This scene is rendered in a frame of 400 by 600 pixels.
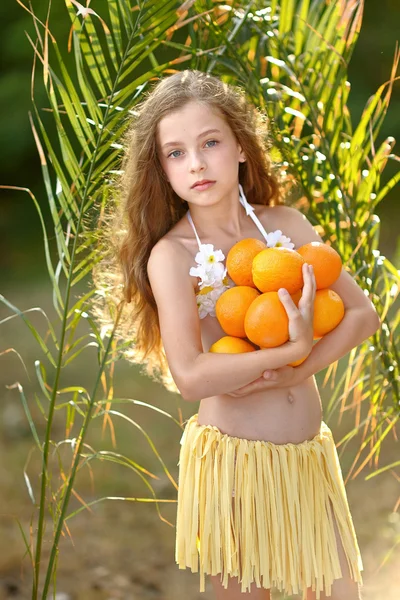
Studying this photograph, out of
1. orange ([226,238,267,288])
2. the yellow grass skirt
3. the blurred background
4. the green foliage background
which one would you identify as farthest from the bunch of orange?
the green foliage background

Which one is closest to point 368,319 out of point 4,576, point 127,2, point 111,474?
point 127,2

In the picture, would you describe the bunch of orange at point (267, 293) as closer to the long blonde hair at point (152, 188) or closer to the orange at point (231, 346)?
the orange at point (231, 346)

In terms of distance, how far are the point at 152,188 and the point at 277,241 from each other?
296 mm

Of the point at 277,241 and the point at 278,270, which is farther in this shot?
the point at 277,241

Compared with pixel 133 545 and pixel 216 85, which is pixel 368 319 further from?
pixel 133 545

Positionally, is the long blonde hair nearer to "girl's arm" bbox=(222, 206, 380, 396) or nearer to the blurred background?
"girl's arm" bbox=(222, 206, 380, 396)

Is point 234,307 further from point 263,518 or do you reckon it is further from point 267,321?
point 263,518

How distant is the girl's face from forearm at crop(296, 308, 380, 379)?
1.16 ft

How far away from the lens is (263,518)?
67.4 inches

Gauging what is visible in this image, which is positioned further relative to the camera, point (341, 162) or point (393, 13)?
point (393, 13)

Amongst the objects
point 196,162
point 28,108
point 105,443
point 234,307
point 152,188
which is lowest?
point 105,443

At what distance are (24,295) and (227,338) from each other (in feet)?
16.0

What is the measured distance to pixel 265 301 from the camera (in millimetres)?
1561

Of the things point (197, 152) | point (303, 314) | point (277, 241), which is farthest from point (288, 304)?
point (197, 152)
